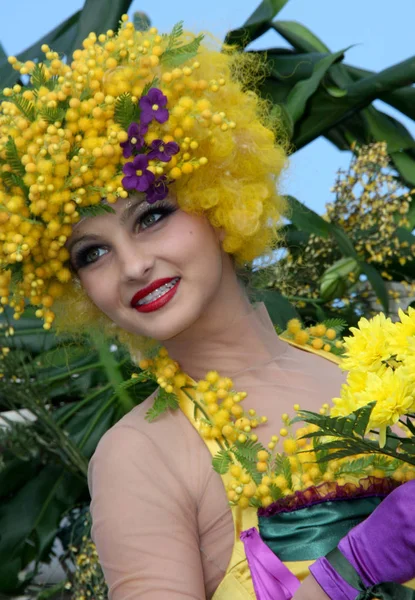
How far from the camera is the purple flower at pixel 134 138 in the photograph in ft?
3.92

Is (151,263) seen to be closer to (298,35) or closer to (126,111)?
(126,111)

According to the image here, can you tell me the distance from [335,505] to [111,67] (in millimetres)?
694

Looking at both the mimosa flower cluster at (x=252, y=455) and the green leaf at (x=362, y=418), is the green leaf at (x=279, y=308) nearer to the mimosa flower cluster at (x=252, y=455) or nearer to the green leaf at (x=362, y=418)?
Result: the mimosa flower cluster at (x=252, y=455)

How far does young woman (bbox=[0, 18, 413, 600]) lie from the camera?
118 centimetres

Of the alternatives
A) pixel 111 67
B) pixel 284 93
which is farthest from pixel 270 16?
pixel 111 67

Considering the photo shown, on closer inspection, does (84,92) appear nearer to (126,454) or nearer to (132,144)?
(132,144)

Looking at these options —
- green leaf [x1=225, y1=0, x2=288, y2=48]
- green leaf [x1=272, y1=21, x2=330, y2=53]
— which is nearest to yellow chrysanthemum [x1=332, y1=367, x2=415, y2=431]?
green leaf [x1=225, y1=0, x2=288, y2=48]

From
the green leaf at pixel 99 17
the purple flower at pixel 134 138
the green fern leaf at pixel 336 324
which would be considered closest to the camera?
the purple flower at pixel 134 138

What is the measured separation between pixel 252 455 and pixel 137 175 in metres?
0.43

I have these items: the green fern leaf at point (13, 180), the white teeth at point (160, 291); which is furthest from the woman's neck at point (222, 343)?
the green fern leaf at point (13, 180)

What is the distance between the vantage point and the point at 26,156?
1193 mm

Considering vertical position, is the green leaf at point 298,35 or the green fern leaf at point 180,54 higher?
the green leaf at point 298,35

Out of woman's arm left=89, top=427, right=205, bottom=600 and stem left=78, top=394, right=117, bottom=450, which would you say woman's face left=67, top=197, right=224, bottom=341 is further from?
stem left=78, top=394, right=117, bottom=450

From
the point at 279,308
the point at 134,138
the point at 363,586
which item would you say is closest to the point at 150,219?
the point at 134,138
